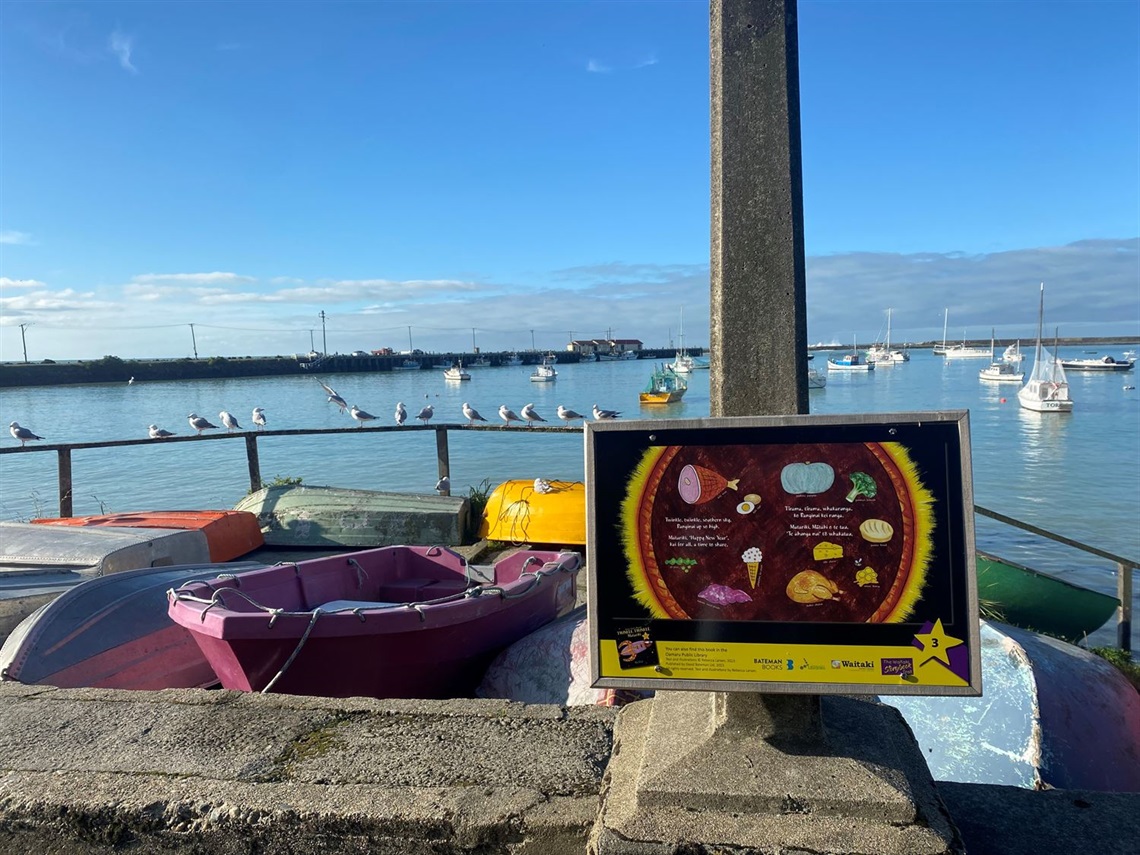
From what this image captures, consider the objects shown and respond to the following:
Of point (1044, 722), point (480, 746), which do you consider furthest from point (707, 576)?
point (1044, 722)

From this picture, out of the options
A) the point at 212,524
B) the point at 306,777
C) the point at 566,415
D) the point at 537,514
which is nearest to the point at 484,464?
the point at 566,415

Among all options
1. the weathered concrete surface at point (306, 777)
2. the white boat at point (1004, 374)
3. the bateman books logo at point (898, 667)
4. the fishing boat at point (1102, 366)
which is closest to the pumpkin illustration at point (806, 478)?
the bateman books logo at point (898, 667)

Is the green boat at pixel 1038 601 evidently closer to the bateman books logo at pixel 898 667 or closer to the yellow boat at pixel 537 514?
the yellow boat at pixel 537 514

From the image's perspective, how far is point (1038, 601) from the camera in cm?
759

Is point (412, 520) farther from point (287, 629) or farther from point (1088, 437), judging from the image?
point (1088, 437)

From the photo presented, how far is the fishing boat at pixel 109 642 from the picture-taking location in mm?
4207

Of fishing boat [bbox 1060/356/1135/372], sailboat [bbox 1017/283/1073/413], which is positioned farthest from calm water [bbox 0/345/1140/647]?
fishing boat [bbox 1060/356/1135/372]

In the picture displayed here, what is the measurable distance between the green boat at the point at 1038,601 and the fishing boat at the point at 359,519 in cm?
546

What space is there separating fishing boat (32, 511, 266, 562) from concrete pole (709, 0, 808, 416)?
262 inches

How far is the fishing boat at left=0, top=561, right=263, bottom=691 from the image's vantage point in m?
4.21

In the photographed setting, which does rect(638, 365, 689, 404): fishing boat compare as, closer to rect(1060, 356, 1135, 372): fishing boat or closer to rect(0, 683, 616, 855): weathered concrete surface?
rect(0, 683, 616, 855): weathered concrete surface

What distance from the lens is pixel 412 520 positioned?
351 inches

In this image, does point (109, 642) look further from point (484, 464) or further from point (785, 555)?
point (484, 464)

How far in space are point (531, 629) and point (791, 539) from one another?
3.34 metres
